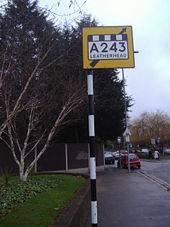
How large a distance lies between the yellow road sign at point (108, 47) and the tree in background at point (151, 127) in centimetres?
6458

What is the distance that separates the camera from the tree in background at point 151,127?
69.0m

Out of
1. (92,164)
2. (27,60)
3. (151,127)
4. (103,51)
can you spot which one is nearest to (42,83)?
(27,60)

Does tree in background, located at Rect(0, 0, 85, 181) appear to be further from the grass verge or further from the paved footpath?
the paved footpath

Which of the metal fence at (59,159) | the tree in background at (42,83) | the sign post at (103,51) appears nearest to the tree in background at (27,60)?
the tree in background at (42,83)

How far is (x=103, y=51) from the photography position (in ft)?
18.0

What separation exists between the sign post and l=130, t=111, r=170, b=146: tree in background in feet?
212

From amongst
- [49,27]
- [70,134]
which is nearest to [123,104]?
[70,134]

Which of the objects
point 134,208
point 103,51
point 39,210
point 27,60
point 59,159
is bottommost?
point 134,208

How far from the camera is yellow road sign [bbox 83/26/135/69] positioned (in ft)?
17.9

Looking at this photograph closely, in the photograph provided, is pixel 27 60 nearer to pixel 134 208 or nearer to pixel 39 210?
pixel 39 210

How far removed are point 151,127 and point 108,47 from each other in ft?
222

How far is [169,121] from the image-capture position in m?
72.1

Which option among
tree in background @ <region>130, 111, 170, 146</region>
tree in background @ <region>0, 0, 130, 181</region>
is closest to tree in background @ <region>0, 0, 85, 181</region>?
tree in background @ <region>0, 0, 130, 181</region>

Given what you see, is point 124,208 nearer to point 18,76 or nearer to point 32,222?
point 32,222
